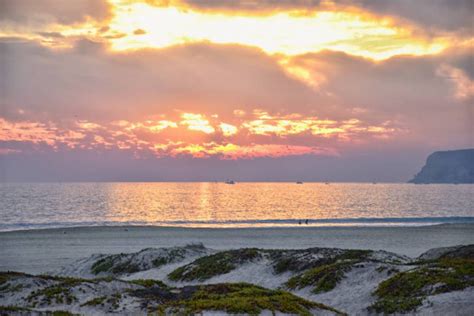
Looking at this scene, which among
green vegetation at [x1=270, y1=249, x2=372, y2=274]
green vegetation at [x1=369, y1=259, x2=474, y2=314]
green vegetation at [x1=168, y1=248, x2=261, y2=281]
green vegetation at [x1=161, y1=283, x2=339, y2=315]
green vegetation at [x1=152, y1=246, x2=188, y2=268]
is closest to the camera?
green vegetation at [x1=161, y1=283, x2=339, y2=315]

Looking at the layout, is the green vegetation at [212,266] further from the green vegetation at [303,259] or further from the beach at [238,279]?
the green vegetation at [303,259]

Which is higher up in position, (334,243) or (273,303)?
(273,303)

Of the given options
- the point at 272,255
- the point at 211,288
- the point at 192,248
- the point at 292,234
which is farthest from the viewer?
the point at 292,234

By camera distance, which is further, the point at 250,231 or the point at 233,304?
the point at 250,231

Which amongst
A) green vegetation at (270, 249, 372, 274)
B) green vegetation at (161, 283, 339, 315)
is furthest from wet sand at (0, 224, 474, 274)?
green vegetation at (161, 283, 339, 315)

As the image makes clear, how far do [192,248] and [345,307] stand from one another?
25.6 meters

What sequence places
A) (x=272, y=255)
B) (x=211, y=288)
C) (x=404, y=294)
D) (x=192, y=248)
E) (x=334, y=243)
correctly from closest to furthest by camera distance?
(x=211, y=288)
(x=404, y=294)
(x=272, y=255)
(x=192, y=248)
(x=334, y=243)

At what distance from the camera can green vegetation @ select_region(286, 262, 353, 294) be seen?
31.1m

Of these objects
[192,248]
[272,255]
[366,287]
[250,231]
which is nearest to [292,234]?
[250,231]

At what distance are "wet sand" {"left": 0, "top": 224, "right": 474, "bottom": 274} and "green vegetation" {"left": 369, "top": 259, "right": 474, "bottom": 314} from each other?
3351 cm

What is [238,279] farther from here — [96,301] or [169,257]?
[96,301]

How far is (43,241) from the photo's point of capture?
7206 centimetres

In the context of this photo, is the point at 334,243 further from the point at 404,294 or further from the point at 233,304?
the point at 233,304

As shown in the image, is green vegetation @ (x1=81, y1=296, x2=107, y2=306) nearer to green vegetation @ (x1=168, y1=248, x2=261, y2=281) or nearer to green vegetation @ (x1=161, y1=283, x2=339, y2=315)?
green vegetation @ (x1=161, y1=283, x2=339, y2=315)
